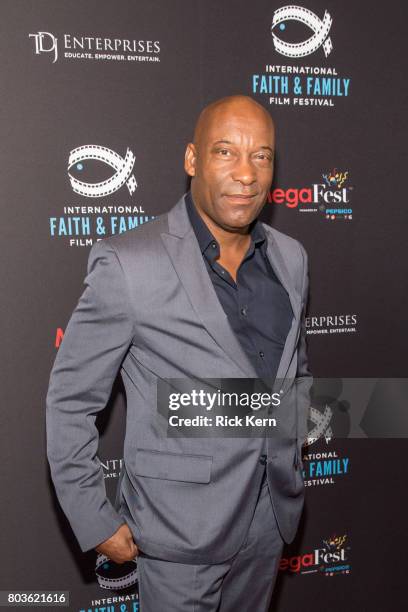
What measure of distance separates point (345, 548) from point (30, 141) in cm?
215

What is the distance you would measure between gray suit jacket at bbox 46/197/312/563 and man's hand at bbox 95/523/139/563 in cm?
2

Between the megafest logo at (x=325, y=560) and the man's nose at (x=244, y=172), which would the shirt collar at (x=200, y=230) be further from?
the megafest logo at (x=325, y=560)

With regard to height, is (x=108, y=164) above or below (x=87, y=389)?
above

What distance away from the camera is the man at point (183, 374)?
1.66 meters

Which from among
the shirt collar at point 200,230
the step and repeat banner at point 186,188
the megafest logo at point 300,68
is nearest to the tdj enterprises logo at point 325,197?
the step and repeat banner at point 186,188

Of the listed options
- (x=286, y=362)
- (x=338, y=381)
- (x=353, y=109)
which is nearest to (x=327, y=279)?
(x=338, y=381)

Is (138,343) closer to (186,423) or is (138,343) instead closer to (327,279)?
(186,423)

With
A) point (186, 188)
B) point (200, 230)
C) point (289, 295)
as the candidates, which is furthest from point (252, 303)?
point (186, 188)

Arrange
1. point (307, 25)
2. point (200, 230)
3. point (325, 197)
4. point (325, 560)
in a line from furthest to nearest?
1. point (325, 560)
2. point (325, 197)
3. point (307, 25)
4. point (200, 230)

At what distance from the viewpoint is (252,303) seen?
1.81 metres

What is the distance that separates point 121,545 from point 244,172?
1063mm

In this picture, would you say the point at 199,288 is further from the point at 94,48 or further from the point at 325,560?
the point at 325,560

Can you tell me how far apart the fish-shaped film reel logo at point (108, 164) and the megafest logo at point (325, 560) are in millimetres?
1716

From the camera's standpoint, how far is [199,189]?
181 centimetres
